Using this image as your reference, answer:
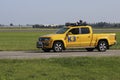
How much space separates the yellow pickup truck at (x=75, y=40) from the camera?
92.6 ft

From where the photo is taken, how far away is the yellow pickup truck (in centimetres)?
2823

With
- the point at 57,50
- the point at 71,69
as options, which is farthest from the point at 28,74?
the point at 57,50

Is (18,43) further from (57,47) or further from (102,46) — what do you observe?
(102,46)

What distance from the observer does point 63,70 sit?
51.0 ft

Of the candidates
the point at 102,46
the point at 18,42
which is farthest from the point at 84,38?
the point at 18,42

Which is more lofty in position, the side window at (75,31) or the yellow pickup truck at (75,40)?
the side window at (75,31)

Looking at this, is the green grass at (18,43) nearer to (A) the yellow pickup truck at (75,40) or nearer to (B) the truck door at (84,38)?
(A) the yellow pickup truck at (75,40)

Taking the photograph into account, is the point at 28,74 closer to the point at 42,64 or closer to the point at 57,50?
the point at 42,64

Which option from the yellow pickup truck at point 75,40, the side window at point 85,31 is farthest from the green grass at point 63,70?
the side window at point 85,31

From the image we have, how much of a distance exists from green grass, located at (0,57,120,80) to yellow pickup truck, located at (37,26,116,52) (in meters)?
9.67

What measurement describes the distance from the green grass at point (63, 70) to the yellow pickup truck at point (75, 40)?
381 inches

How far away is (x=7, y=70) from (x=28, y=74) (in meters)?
1.05

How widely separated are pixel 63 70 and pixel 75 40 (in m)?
13.4

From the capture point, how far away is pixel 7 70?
49.8ft
